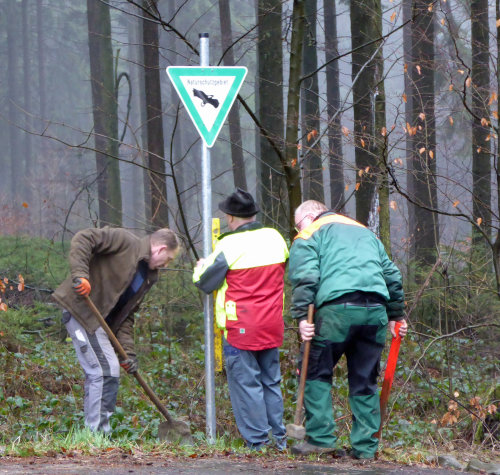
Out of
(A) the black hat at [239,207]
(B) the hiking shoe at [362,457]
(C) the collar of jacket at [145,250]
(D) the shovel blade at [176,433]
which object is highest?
(A) the black hat at [239,207]

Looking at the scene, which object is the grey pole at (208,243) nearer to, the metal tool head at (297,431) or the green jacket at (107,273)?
the green jacket at (107,273)

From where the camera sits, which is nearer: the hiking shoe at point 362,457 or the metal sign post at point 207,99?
Answer: the hiking shoe at point 362,457

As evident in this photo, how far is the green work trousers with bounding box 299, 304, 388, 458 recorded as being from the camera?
18.2 feet

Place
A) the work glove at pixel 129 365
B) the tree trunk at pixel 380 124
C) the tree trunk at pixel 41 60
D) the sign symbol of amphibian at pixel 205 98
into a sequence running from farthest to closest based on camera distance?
the tree trunk at pixel 41 60
the tree trunk at pixel 380 124
the work glove at pixel 129 365
the sign symbol of amphibian at pixel 205 98

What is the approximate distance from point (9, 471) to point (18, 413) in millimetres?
3987

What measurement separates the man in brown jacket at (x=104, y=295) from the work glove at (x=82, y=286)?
0.80 ft

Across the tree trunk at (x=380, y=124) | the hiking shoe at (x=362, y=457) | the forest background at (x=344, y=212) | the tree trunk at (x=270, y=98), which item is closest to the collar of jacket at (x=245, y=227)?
the forest background at (x=344, y=212)

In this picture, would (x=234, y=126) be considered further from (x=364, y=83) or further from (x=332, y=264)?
(x=332, y=264)

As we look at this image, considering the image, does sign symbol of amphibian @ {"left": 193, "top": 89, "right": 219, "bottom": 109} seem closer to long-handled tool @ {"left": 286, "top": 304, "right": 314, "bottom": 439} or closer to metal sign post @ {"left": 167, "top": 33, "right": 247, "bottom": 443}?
metal sign post @ {"left": 167, "top": 33, "right": 247, "bottom": 443}

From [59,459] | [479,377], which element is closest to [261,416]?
[59,459]

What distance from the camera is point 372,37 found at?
10.5m

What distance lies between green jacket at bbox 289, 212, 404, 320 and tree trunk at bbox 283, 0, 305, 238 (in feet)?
7.19

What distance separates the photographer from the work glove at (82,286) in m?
5.98

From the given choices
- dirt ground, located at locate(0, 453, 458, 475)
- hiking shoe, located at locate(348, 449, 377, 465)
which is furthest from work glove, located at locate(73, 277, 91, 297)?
hiking shoe, located at locate(348, 449, 377, 465)
